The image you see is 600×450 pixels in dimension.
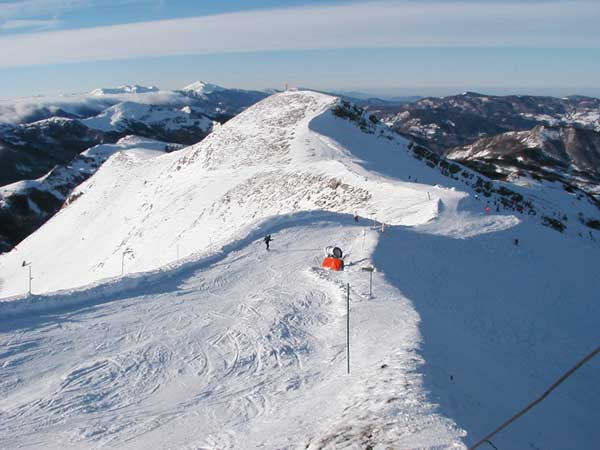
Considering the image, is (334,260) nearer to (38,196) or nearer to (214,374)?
(214,374)

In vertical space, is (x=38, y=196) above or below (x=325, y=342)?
below

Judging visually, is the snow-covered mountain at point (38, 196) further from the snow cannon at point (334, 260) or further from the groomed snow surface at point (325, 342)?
the snow cannon at point (334, 260)

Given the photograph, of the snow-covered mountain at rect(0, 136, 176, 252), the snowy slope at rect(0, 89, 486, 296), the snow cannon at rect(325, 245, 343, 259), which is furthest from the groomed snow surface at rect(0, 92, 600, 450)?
the snow-covered mountain at rect(0, 136, 176, 252)

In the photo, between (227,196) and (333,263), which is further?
(227,196)

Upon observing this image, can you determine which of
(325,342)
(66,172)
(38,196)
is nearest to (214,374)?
(325,342)

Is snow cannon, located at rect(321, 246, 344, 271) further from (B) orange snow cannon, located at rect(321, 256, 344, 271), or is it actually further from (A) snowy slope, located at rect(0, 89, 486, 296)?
(A) snowy slope, located at rect(0, 89, 486, 296)

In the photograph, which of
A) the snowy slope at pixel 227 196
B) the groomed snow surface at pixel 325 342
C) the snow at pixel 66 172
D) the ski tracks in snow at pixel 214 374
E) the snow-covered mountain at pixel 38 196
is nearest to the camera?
the ski tracks in snow at pixel 214 374

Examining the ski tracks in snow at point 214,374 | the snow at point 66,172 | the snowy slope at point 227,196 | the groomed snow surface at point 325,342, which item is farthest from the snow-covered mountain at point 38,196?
the ski tracks in snow at point 214,374

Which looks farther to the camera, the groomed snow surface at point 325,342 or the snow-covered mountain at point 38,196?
the snow-covered mountain at point 38,196
